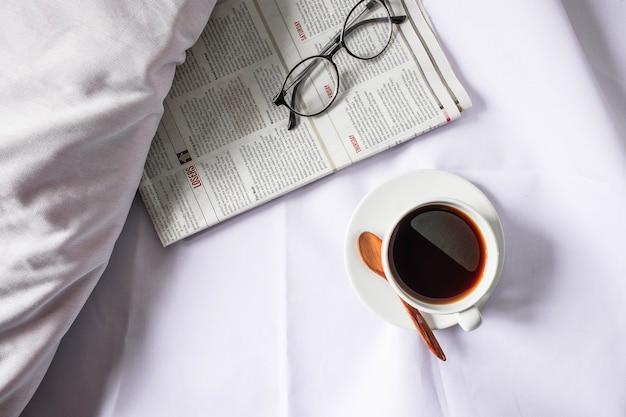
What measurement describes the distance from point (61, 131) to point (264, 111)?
7.9 inches

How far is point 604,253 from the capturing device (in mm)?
551

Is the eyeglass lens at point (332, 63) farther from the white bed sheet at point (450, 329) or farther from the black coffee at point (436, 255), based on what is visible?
the black coffee at point (436, 255)

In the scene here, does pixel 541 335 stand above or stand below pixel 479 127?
below

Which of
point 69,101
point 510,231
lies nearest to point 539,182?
point 510,231

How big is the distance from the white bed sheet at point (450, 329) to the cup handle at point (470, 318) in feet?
0.25

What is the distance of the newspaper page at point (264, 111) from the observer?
0.58m

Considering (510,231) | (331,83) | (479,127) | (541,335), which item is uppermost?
(331,83)

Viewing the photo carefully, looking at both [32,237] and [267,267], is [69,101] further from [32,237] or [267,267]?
[267,267]

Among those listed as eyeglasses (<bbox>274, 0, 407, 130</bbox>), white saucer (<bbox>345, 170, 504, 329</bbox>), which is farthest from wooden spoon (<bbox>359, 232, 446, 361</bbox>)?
eyeglasses (<bbox>274, 0, 407, 130</bbox>)

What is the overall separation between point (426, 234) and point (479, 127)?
131 millimetres

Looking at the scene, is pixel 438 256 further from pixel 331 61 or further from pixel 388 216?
pixel 331 61

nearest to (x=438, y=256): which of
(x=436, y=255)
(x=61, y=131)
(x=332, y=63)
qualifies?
(x=436, y=255)

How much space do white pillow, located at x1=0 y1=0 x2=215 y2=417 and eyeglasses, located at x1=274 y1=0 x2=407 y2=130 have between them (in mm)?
117

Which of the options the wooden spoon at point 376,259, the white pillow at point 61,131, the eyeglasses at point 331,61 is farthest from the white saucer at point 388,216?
the white pillow at point 61,131
